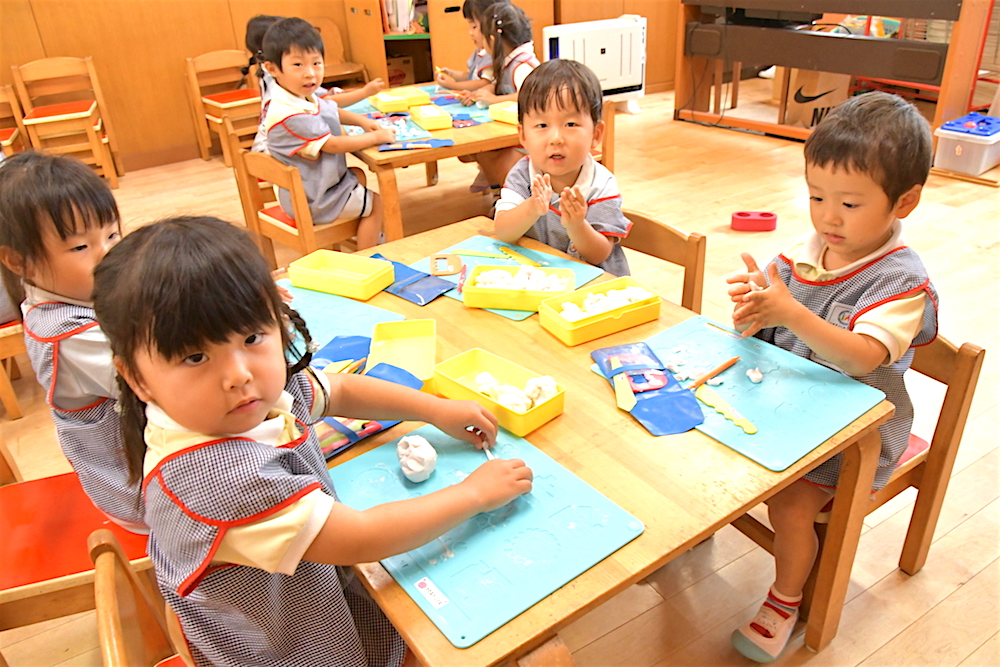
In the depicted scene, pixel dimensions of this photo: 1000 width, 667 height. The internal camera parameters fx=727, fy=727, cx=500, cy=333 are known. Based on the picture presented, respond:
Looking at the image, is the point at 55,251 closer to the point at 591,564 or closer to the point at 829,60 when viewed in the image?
the point at 591,564

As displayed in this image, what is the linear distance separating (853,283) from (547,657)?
88cm

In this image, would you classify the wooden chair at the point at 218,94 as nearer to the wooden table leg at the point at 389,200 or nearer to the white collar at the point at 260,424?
the wooden table leg at the point at 389,200

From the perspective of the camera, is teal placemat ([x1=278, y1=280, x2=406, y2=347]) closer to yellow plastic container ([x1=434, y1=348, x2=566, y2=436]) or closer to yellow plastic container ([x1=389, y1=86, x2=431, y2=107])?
yellow plastic container ([x1=434, y1=348, x2=566, y2=436])

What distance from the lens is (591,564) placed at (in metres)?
0.83

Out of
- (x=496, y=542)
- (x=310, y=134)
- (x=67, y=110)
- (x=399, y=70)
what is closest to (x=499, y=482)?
(x=496, y=542)

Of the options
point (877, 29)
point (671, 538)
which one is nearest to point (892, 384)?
point (671, 538)

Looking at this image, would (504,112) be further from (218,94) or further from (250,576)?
(218,94)

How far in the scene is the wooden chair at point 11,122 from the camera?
4.21 metres

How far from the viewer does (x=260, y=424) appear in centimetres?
87

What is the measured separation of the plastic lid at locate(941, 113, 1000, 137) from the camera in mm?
3840

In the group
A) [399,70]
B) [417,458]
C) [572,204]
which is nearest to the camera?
[417,458]

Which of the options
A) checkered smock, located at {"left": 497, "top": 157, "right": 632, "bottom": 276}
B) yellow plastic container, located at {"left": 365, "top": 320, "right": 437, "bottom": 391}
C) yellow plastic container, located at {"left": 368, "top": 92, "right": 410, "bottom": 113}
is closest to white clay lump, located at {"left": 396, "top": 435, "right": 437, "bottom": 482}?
yellow plastic container, located at {"left": 365, "top": 320, "right": 437, "bottom": 391}

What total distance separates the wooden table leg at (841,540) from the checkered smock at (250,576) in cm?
75

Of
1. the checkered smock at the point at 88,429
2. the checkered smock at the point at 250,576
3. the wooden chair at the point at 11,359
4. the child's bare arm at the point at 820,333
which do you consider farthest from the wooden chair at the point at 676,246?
the wooden chair at the point at 11,359
